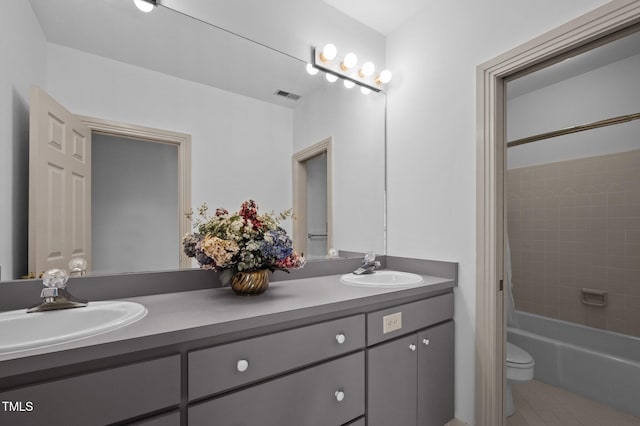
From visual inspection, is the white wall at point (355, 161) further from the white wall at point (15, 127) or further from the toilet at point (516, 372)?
the white wall at point (15, 127)

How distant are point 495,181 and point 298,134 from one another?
1094mm

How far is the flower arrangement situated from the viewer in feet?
3.80

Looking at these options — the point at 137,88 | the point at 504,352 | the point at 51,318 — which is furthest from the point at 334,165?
the point at 51,318

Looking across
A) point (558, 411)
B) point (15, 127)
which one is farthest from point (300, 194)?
point (558, 411)

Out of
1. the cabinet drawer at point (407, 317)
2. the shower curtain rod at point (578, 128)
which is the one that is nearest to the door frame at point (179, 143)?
the cabinet drawer at point (407, 317)

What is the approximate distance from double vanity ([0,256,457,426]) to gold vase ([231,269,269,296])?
0.14ft

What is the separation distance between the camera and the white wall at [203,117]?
117 centimetres

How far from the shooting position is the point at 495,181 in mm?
1514

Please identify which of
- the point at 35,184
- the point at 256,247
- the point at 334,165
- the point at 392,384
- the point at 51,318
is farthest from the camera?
the point at 334,165

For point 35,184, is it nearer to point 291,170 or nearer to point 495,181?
point 291,170

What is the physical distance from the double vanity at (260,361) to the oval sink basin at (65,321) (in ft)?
0.04

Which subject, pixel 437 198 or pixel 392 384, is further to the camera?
pixel 437 198

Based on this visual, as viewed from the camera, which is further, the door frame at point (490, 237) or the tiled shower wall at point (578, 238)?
the tiled shower wall at point (578, 238)

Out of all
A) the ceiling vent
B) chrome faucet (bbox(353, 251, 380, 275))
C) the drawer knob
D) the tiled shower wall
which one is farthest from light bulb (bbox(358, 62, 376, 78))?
the drawer knob
